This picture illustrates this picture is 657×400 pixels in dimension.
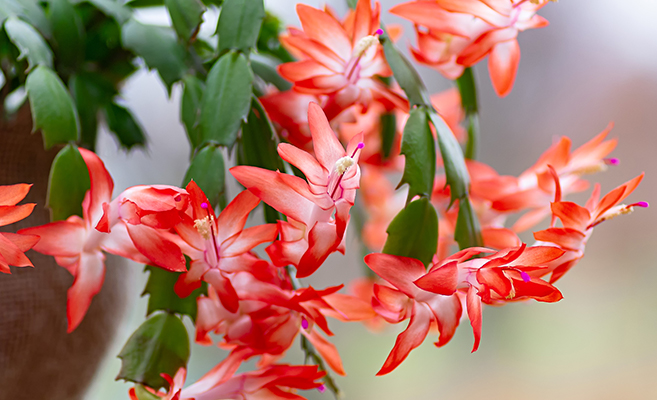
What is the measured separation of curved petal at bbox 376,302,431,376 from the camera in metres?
0.33

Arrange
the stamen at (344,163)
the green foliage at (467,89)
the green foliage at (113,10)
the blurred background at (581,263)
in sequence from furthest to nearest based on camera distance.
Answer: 1. the blurred background at (581,263)
2. the green foliage at (467,89)
3. the green foliage at (113,10)
4. the stamen at (344,163)

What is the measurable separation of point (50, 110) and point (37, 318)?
8.2 inches

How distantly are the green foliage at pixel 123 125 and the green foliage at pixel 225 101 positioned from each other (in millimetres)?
280

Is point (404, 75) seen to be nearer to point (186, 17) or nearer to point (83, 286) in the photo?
point (186, 17)

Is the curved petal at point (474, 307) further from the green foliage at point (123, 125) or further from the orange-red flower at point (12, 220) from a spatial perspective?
the green foliage at point (123, 125)

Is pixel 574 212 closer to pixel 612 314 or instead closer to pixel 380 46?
pixel 380 46

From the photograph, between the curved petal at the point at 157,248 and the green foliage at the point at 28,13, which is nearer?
the curved petal at the point at 157,248

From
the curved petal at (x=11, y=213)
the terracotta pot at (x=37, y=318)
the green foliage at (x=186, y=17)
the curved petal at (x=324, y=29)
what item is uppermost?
the curved petal at (x=324, y=29)

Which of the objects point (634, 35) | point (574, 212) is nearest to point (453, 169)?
point (574, 212)

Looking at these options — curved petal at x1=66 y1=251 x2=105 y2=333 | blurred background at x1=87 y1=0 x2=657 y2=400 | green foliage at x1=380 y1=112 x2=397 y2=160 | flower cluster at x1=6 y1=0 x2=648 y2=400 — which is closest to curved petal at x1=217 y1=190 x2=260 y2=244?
flower cluster at x1=6 y1=0 x2=648 y2=400

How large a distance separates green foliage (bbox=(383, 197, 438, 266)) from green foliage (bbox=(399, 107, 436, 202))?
0.03ft

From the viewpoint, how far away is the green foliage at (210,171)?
366 mm

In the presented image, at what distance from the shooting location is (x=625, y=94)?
155 cm

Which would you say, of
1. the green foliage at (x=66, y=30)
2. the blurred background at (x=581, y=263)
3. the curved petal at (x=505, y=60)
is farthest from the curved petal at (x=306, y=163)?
the blurred background at (x=581, y=263)
